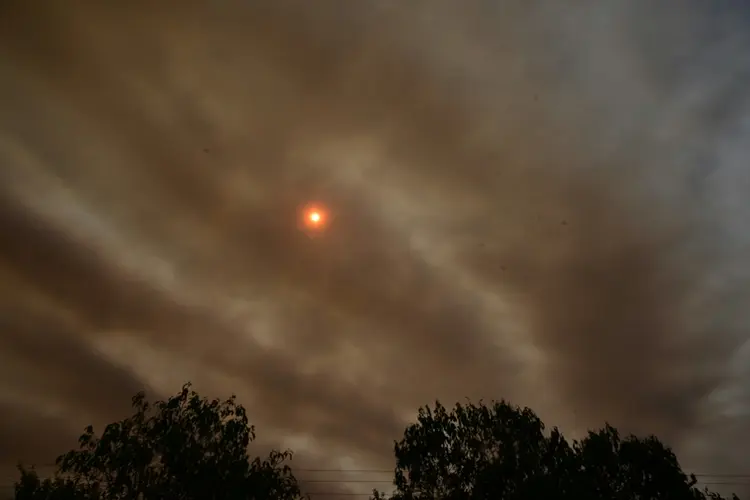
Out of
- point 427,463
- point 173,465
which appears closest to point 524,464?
point 427,463

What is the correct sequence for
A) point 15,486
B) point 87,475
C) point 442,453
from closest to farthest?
point 87,475, point 15,486, point 442,453

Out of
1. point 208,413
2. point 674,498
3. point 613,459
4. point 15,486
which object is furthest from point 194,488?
point 674,498

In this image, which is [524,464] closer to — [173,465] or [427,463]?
[427,463]

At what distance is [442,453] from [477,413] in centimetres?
573

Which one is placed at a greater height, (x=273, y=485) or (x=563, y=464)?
(x=563, y=464)

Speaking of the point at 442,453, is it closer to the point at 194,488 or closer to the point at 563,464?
the point at 563,464

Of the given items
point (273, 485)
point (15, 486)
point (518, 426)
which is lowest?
point (15, 486)

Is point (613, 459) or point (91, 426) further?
point (613, 459)

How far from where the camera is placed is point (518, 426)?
150 feet

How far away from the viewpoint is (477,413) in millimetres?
47406

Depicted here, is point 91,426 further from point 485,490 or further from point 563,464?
point 563,464

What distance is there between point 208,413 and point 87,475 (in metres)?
10.9

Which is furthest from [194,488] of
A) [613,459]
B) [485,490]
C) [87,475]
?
[613,459]

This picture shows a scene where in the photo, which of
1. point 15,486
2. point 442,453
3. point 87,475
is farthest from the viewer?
point 442,453
